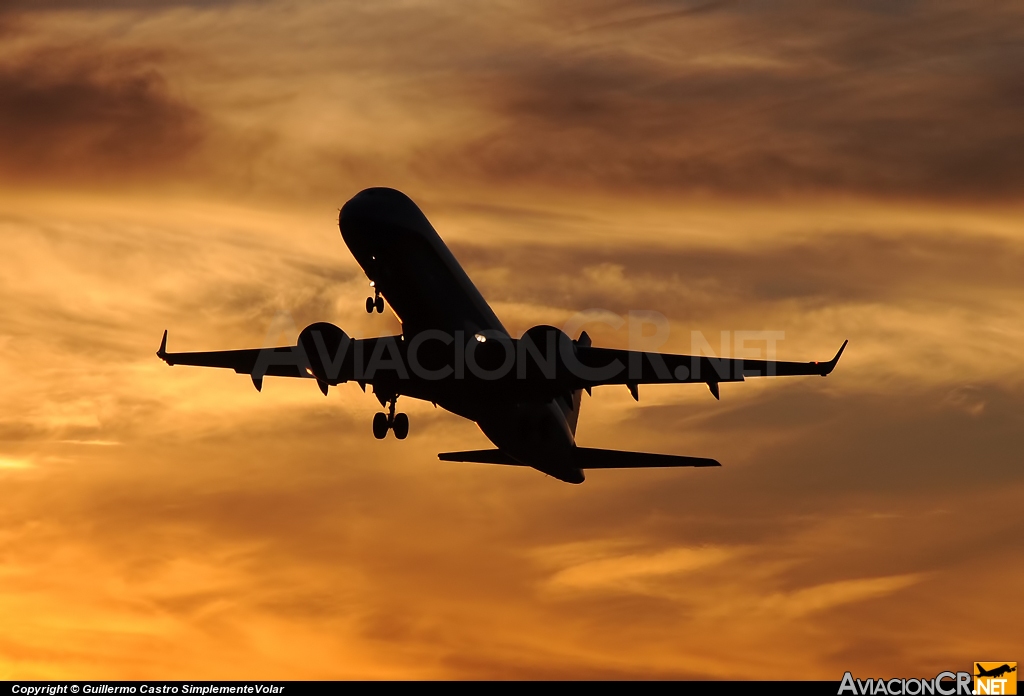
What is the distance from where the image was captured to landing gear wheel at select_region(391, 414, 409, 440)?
63.5 meters

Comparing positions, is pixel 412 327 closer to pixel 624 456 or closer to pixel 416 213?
pixel 416 213

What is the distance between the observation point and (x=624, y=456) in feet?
213

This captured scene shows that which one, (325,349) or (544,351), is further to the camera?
(325,349)

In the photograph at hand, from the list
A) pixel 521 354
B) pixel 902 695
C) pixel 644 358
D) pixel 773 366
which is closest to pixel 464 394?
pixel 521 354

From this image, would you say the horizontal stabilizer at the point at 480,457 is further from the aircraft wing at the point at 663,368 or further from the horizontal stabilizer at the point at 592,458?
the aircraft wing at the point at 663,368

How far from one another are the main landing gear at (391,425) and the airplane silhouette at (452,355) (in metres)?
1.72

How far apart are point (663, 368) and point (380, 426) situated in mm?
14178

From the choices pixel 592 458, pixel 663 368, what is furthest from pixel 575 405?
pixel 663 368

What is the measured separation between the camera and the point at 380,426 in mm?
63531

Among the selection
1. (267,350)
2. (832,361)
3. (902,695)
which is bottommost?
(902,695)

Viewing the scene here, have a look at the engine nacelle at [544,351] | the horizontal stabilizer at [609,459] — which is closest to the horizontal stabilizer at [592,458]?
the horizontal stabilizer at [609,459]

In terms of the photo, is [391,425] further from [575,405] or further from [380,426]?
[575,405]

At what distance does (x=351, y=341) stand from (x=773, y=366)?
18838mm

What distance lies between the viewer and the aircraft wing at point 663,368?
57344 mm
